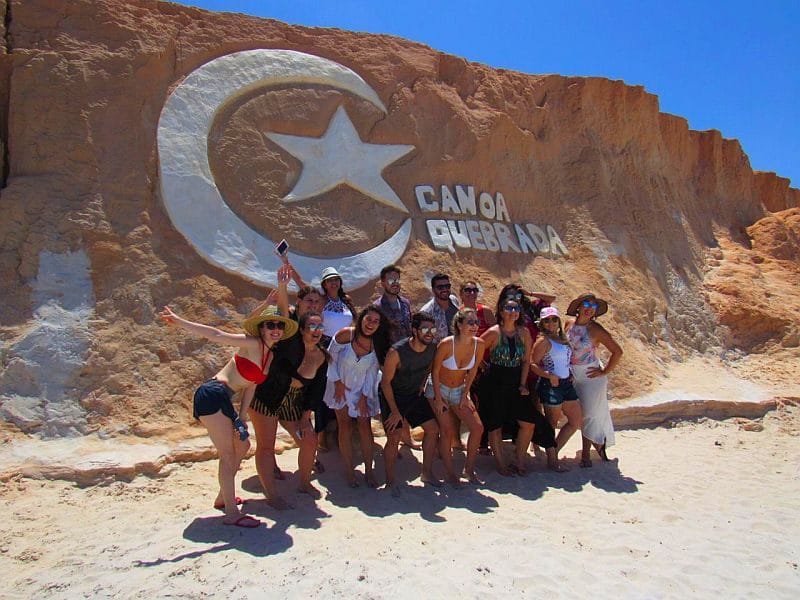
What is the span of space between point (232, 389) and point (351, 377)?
94cm

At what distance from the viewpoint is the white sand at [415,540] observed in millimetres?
3643

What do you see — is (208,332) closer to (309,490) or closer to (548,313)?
(309,490)

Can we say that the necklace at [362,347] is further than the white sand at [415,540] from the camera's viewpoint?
Yes

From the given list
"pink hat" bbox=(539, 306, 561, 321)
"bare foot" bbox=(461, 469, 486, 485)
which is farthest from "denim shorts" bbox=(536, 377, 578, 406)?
"bare foot" bbox=(461, 469, 486, 485)

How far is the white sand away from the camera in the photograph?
3643 millimetres

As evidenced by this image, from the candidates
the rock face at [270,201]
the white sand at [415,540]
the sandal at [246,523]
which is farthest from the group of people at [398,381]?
the rock face at [270,201]

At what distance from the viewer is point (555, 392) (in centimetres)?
574

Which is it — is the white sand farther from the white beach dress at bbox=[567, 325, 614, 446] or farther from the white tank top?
the white tank top

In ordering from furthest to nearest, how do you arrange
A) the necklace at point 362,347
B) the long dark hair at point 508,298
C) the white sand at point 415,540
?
the long dark hair at point 508,298, the necklace at point 362,347, the white sand at point 415,540

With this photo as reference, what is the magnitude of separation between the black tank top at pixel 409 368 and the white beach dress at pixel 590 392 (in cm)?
161

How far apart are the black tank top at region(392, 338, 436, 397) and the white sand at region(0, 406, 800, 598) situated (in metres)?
0.76

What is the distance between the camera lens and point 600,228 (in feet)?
30.2

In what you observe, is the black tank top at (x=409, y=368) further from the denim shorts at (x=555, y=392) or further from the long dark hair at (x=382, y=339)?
the denim shorts at (x=555, y=392)

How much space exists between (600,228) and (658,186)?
187 centimetres
